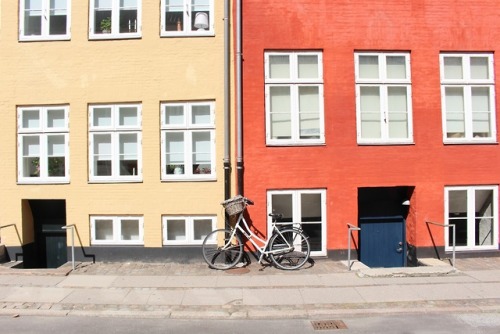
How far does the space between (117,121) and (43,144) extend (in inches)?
72.7

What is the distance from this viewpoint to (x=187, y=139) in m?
9.43

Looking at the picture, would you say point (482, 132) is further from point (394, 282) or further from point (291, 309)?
point (291, 309)

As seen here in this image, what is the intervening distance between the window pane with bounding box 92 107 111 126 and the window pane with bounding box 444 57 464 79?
320 inches

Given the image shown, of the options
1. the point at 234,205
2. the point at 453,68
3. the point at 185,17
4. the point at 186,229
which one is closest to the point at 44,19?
the point at 185,17

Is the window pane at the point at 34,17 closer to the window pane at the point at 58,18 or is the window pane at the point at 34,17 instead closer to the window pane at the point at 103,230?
the window pane at the point at 58,18

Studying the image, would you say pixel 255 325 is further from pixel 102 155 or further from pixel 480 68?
pixel 480 68

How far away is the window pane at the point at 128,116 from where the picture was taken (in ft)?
31.1

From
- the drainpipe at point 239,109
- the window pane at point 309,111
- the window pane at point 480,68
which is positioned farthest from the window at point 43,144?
the window pane at point 480,68

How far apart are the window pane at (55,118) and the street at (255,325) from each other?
468 centimetres

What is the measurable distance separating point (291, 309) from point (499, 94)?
745 centimetres

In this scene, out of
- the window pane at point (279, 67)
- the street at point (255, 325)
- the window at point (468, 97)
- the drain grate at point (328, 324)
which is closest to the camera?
the street at point (255, 325)

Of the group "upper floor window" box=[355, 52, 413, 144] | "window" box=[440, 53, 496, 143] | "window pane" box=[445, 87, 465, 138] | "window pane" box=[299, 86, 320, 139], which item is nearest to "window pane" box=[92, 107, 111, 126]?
"window pane" box=[299, 86, 320, 139]

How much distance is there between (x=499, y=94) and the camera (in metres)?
9.79

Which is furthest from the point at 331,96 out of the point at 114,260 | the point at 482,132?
the point at 114,260
